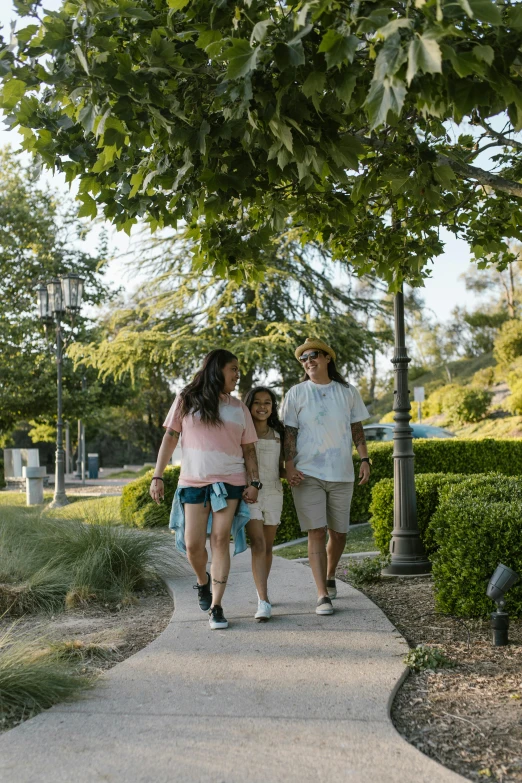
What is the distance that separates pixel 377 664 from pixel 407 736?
0.88 metres

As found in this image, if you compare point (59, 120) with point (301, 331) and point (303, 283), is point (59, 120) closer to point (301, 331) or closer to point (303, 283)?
point (301, 331)

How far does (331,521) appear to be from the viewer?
18.7 ft

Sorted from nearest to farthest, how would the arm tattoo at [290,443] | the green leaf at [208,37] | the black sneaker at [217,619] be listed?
the green leaf at [208,37], the black sneaker at [217,619], the arm tattoo at [290,443]

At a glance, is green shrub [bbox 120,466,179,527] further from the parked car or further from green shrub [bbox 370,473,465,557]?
the parked car

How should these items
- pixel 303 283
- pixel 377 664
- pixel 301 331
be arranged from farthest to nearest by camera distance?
1. pixel 303 283
2. pixel 301 331
3. pixel 377 664

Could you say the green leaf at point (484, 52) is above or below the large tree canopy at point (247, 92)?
below

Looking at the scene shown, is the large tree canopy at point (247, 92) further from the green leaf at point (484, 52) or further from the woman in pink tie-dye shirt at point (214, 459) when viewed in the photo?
the woman in pink tie-dye shirt at point (214, 459)

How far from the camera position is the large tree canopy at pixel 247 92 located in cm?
277

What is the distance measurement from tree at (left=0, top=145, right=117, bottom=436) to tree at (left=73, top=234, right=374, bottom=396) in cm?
544

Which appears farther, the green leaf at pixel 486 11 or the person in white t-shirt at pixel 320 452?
the person in white t-shirt at pixel 320 452

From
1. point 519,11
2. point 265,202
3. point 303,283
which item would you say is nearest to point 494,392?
point 303,283

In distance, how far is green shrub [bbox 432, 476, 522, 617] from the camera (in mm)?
4824

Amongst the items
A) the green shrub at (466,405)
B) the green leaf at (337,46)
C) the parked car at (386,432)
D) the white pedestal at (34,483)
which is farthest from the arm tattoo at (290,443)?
the green shrub at (466,405)

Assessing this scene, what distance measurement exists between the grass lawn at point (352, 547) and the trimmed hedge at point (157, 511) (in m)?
0.38
